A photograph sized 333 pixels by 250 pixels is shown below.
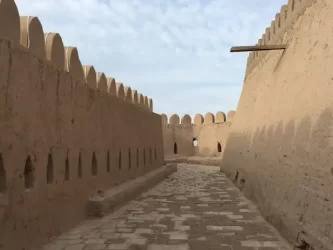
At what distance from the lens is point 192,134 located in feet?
85.4

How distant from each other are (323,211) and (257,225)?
194 cm

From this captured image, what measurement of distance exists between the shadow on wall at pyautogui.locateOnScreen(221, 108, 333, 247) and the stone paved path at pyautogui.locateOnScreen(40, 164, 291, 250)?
305 mm

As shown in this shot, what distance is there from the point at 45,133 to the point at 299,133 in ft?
11.0

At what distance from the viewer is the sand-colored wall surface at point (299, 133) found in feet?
12.9

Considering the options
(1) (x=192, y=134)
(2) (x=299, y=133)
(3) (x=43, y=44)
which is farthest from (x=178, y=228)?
(1) (x=192, y=134)

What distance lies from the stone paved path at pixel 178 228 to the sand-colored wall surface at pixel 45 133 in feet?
1.45

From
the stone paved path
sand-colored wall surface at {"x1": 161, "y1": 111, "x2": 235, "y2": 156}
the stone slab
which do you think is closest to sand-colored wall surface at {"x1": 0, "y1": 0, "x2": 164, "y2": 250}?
the stone slab

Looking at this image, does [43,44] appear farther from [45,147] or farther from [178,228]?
[178,228]

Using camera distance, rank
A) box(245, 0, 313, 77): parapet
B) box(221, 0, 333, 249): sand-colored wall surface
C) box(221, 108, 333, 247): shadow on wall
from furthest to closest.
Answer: box(245, 0, 313, 77): parapet
box(221, 0, 333, 249): sand-colored wall surface
box(221, 108, 333, 247): shadow on wall

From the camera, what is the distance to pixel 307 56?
547 centimetres

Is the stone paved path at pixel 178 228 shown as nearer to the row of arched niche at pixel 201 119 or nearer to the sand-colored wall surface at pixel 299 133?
the sand-colored wall surface at pixel 299 133

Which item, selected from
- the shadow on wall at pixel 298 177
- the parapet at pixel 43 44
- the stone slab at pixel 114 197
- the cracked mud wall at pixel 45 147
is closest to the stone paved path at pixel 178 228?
the stone slab at pixel 114 197

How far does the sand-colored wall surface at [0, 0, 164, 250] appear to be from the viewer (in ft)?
12.6

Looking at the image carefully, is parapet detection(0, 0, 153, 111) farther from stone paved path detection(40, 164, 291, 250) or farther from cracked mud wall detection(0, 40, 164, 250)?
stone paved path detection(40, 164, 291, 250)
